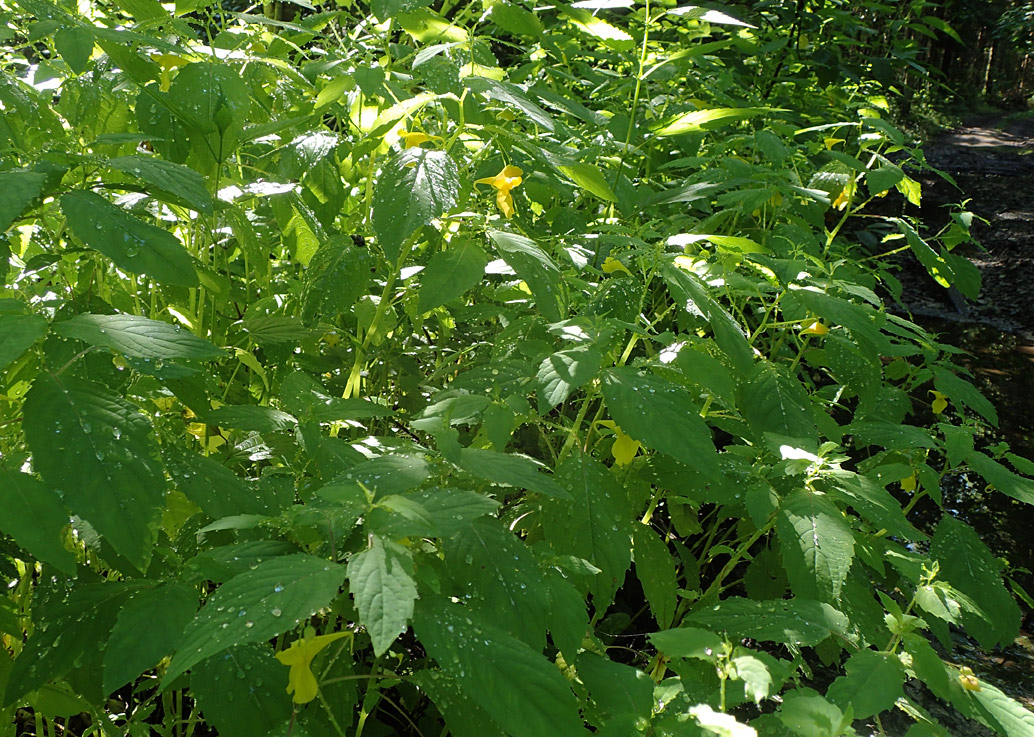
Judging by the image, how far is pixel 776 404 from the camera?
55.8 inches

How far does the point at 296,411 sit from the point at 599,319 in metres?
0.48

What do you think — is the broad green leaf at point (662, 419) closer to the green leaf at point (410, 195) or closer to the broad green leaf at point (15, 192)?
the green leaf at point (410, 195)

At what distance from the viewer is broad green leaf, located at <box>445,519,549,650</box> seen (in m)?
0.87

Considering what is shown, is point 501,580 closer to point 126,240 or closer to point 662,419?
point 662,419

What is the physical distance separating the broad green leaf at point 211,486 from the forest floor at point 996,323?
1619mm

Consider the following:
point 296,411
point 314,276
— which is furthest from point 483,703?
point 314,276

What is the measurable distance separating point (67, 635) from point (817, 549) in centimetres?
97

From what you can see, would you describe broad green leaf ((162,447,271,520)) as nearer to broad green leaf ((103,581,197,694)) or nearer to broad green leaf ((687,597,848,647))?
broad green leaf ((103,581,197,694))

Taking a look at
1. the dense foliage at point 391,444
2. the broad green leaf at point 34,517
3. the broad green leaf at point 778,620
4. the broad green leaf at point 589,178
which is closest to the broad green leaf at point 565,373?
the dense foliage at point 391,444

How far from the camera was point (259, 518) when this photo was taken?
798 mm

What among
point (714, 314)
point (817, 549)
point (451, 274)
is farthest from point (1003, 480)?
point (451, 274)

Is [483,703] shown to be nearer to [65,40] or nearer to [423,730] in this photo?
[423,730]

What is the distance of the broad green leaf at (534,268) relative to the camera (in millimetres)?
1099

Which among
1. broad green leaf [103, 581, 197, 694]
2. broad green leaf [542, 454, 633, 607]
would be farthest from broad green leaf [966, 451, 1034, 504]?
broad green leaf [103, 581, 197, 694]
